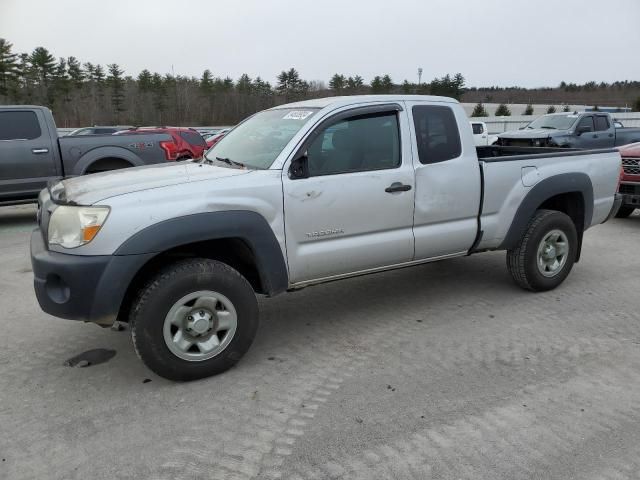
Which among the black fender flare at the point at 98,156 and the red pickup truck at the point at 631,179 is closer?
the red pickup truck at the point at 631,179

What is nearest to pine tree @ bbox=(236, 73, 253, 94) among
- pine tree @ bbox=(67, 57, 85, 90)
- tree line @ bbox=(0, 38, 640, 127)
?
tree line @ bbox=(0, 38, 640, 127)

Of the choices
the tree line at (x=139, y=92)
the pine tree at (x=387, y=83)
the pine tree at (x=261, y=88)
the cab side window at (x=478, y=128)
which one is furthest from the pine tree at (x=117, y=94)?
the cab side window at (x=478, y=128)

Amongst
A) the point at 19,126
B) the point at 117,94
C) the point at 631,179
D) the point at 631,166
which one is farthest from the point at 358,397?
the point at 117,94

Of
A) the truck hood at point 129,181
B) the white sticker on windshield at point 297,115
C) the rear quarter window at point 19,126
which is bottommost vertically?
the truck hood at point 129,181

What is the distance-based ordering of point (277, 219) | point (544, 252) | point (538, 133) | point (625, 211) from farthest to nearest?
point (538, 133) < point (625, 211) < point (544, 252) < point (277, 219)

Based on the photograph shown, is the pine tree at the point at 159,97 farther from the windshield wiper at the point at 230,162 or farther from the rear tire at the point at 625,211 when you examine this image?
the windshield wiper at the point at 230,162

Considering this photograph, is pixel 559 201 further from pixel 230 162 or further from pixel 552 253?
pixel 230 162

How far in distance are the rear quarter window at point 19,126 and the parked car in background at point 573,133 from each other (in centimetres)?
1138

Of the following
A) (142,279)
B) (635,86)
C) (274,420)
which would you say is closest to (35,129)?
(142,279)

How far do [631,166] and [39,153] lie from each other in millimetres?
9396

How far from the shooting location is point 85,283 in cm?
298

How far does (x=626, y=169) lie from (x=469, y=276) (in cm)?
427

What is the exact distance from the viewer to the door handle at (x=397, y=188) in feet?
12.7

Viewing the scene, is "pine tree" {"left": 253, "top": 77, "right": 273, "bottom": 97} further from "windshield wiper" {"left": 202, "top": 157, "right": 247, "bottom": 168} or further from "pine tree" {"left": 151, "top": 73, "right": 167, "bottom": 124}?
"windshield wiper" {"left": 202, "top": 157, "right": 247, "bottom": 168}
